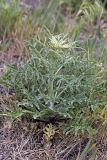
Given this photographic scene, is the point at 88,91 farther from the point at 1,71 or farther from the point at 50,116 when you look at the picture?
the point at 1,71

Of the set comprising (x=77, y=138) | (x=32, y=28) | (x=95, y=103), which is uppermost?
(x=32, y=28)

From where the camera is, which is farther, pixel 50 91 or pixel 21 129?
pixel 21 129

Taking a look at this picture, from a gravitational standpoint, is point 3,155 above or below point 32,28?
below

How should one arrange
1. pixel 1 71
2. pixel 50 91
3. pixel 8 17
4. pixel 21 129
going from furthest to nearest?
pixel 8 17
pixel 1 71
pixel 21 129
pixel 50 91

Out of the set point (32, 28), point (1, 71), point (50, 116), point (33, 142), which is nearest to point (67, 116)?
point (50, 116)

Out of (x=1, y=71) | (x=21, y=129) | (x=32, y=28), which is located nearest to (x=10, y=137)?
(x=21, y=129)

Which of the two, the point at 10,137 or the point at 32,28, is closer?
the point at 10,137

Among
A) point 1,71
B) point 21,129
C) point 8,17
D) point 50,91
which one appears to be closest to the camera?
point 50,91

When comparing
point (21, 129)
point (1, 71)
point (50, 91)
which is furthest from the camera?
point (1, 71)

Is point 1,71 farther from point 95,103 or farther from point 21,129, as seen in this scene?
point 95,103
